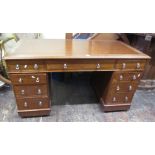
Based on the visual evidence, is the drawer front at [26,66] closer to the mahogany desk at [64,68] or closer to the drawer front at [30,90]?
the mahogany desk at [64,68]

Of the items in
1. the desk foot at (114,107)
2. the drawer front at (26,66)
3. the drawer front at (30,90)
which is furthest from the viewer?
the desk foot at (114,107)

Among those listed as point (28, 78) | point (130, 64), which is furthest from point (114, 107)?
point (28, 78)

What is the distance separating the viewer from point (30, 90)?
1.46 metres

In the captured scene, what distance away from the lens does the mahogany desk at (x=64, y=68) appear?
1.34 metres

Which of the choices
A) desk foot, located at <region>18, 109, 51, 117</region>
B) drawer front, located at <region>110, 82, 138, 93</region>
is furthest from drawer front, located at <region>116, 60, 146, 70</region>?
desk foot, located at <region>18, 109, 51, 117</region>

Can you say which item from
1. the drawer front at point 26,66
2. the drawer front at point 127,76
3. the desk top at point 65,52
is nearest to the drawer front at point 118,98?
the drawer front at point 127,76

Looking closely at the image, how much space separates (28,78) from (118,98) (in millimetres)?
912

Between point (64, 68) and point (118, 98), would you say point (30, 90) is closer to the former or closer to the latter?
point (64, 68)

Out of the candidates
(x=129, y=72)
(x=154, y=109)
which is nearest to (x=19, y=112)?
(x=129, y=72)

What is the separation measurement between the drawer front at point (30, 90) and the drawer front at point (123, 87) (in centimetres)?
66

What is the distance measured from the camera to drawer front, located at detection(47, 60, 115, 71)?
1.36 metres

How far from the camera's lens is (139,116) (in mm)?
1767

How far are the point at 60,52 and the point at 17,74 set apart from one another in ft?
1.35

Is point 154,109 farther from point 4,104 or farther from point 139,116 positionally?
point 4,104
